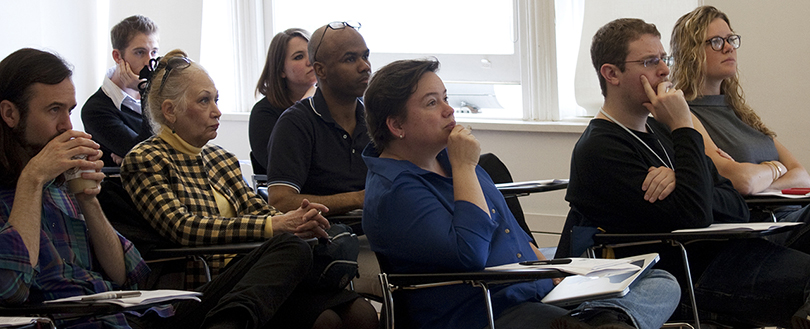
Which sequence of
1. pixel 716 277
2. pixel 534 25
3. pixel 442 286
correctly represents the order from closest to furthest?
pixel 442 286 < pixel 716 277 < pixel 534 25

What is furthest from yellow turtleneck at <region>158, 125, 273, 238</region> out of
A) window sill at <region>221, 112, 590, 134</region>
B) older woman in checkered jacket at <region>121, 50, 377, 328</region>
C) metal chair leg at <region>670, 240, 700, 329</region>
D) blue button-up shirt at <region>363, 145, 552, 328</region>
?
window sill at <region>221, 112, 590, 134</region>

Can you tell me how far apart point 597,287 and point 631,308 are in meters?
0.11

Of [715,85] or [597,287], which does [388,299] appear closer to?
[597,287]

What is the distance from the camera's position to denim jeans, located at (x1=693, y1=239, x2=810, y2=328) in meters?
2.07

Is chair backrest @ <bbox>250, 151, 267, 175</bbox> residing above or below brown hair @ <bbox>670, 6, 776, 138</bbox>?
below

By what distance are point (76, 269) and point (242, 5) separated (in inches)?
162

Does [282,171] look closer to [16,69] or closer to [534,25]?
[16,69]

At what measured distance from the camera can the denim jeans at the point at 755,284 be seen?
2.07 m

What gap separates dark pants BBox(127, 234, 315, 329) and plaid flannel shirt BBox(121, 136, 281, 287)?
0.29 m

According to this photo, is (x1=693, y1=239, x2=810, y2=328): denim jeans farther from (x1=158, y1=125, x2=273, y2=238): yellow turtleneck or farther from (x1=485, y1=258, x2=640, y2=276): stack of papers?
(x1=158, y1=125, x2=273, y2=238): yellow turtleneck

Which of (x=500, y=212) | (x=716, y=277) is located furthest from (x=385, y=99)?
(x=716, y=277)

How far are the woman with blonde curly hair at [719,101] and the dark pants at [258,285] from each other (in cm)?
169

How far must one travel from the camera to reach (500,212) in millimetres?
2064

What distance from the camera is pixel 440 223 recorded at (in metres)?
1.79
